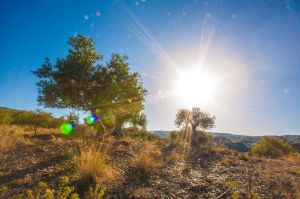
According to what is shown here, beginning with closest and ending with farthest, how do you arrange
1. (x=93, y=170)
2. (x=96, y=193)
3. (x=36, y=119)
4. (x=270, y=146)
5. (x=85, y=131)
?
(x=96, y=193)
(x=93, y=170)
(x=85, y=131)
(x=36, y=119)
(x=270, y=146)

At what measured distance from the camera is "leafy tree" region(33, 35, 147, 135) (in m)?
11.0

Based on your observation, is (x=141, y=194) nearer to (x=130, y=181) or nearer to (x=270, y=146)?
(x=130, y=181)

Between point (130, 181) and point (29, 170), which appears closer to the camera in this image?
point (130, 181)

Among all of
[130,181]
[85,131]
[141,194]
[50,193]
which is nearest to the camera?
[50,193]

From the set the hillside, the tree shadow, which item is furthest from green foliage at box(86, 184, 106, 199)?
the tree shadow

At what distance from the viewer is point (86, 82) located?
11.4 meters

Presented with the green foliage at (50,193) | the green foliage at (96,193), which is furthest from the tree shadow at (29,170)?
the green foliage at (96,193)

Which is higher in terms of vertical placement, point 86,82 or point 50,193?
point 86,82

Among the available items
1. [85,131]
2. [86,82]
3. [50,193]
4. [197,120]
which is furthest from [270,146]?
[50,193]

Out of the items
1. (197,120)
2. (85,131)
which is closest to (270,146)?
(197,120)

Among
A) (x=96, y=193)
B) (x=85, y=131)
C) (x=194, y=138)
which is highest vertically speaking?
(x=194, y=138)

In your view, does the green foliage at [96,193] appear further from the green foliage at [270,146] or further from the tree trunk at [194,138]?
the green foliage at [270,146]

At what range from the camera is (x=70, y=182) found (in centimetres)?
538

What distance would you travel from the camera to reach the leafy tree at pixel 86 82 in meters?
11.0
